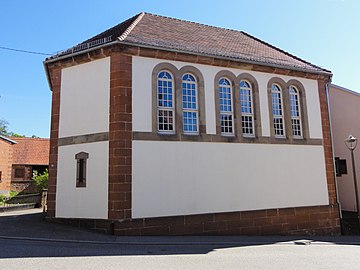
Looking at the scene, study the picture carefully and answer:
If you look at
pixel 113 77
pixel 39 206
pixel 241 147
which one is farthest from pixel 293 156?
pixel 39 206

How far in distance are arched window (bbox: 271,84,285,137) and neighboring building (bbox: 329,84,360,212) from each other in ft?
19.1

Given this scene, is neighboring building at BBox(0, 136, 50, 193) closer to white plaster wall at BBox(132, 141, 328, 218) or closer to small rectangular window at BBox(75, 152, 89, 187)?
small rectangular window at BBox(75, 152, 89, 187)

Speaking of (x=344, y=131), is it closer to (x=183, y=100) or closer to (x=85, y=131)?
(x=183, y=100)

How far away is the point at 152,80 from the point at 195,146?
285cm

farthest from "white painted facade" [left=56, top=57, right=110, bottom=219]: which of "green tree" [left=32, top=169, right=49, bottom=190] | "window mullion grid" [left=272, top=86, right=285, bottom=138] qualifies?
"green tree" [left=32, top=169, right=49, bottom=190]

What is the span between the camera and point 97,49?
430 inches

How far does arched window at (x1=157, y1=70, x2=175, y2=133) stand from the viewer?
11.1 m

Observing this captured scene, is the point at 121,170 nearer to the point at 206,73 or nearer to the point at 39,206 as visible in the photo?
the point at 206,73

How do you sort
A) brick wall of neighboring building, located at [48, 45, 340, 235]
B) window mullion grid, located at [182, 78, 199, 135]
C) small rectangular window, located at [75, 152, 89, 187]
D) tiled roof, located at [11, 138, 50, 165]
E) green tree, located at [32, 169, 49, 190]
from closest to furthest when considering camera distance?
1. brick wall of neighboring building, located at [48, 45, 340, 235]
2. small rectangular window, located at [75, 152, 89, 187]
3. window mullion grid, located at [182, 78, 199, 135]
4. green tree, located at [32, 169, 49, 190]
5. tiled roof, located at [11, 138, 50, 165]

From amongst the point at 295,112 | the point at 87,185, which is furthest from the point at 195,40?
the point at 87,185

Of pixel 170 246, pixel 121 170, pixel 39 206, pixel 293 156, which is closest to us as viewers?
pixel 170 246

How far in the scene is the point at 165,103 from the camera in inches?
445

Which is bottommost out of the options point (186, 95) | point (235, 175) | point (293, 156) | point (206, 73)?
point (235, 175)

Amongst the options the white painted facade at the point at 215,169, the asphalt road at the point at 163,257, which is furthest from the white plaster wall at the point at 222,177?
the asphalt road at the point at 163,257
